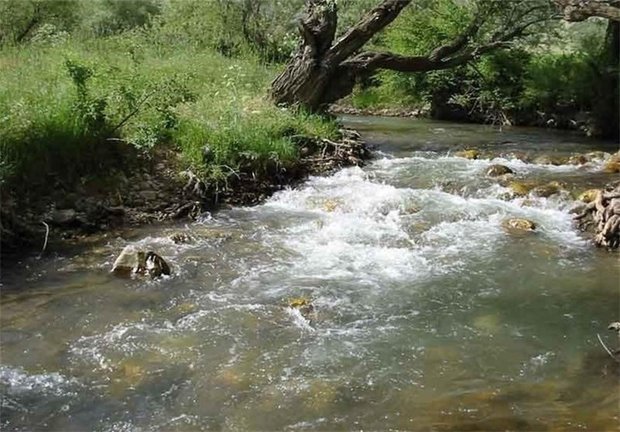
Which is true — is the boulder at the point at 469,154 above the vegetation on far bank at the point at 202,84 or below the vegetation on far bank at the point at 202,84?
below

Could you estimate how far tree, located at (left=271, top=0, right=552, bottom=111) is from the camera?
13.5 metres

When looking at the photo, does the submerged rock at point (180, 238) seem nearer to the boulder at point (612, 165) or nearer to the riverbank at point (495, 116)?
the boulder at point (612, 165)

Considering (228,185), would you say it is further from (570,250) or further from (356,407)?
(356,407)

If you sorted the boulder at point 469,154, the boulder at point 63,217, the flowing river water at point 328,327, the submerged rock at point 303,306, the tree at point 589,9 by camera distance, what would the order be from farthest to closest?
the boulder at point 469,154 → the tree at point 589,9 → the boulder at point 63,217 → the submerged rock at point 303,306 → the flowing river water at point 328,327

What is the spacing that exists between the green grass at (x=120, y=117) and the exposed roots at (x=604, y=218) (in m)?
4.70

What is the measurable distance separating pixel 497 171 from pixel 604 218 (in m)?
3.31

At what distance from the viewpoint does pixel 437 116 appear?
2173 cm

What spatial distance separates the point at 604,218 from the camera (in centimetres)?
848

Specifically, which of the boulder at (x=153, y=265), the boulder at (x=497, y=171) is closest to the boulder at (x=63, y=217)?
the boulder at (x=153, y=265)

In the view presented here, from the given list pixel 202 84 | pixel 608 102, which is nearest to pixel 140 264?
pixel 202 84

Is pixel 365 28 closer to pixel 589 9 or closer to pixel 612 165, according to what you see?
pixel 589 9

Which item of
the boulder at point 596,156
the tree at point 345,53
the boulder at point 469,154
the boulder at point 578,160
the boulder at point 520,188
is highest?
the tree at point 345,53

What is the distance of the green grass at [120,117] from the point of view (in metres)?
8.45

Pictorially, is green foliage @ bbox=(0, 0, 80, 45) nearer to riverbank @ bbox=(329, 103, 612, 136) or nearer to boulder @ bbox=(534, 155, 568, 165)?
riverbank @ bbox=(329, 103, 612, 136)
